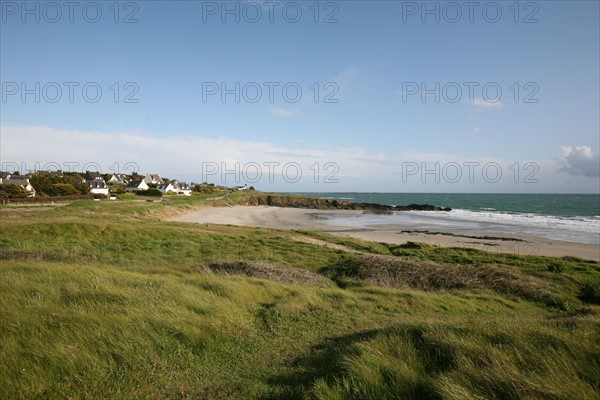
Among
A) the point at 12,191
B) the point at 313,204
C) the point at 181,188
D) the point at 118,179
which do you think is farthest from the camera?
the point at 181,188

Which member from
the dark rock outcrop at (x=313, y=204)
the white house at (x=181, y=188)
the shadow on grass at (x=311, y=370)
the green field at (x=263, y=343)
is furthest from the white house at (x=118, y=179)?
the shadow on grass at (x=311, y=370)

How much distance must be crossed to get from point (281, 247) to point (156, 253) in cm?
779

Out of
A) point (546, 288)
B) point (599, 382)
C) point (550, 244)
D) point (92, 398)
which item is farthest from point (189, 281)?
point (550, 244)

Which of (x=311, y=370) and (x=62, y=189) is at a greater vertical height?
(x=62, y=189)

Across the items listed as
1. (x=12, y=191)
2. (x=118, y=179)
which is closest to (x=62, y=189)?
(x=12, y=191)

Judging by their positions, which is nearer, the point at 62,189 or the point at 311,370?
the point at 311,370

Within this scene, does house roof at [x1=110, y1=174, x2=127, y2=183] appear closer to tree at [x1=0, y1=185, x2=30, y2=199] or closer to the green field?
tree at [x1=0, y1=185, x2=30, y2=199]

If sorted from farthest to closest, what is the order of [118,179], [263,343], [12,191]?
[118,179], [12,191], [263,343]

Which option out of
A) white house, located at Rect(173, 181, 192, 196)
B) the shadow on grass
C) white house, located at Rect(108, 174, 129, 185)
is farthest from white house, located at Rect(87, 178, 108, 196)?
the shadow on grass

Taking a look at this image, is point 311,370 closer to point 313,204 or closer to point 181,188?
point 313,204

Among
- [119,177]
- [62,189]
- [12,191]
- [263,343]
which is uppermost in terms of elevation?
[119,177]

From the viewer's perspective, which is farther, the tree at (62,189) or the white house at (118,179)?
the white house at (118,179)

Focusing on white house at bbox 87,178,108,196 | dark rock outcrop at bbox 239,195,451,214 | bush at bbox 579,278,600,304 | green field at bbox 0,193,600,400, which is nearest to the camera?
green field at bbox 0,193,600,400

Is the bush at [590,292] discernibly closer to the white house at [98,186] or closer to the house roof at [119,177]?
the white house at [98,186]
